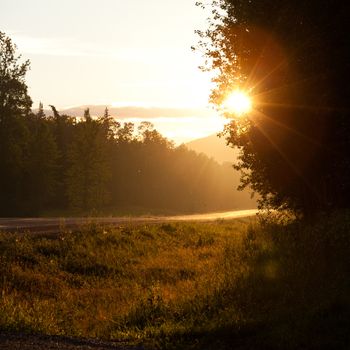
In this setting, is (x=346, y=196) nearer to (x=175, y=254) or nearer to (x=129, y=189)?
(x=175, y=254)

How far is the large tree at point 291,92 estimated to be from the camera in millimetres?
15445

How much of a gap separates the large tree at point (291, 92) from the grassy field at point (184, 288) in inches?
71.4

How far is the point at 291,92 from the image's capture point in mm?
16891

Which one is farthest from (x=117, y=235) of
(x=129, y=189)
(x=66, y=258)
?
(x=129, y=189)

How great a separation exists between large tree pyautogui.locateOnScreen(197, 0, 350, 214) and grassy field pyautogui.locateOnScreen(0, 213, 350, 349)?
181cm

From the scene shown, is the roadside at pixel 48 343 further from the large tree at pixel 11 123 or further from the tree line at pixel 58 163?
the large tree at pixel 11 123

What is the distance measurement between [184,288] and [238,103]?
810cm

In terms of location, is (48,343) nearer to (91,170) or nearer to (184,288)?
(184,288)

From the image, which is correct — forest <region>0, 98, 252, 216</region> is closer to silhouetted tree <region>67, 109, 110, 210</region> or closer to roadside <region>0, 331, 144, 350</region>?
silhouetted tree <region>67, 109, 110, 210</region>

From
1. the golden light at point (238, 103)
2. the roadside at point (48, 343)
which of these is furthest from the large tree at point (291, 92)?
the roadside at point (48, 343)

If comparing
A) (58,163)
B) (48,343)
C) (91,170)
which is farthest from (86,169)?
(48,343)

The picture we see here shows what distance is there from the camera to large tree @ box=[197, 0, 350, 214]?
15.4 metres

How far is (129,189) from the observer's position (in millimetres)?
101312

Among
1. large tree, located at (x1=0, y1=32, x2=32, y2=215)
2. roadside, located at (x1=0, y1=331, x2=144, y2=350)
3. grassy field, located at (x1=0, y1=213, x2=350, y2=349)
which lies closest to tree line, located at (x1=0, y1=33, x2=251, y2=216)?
large tree, located at (x1=0, y1=32, x2=32, y2=215)
